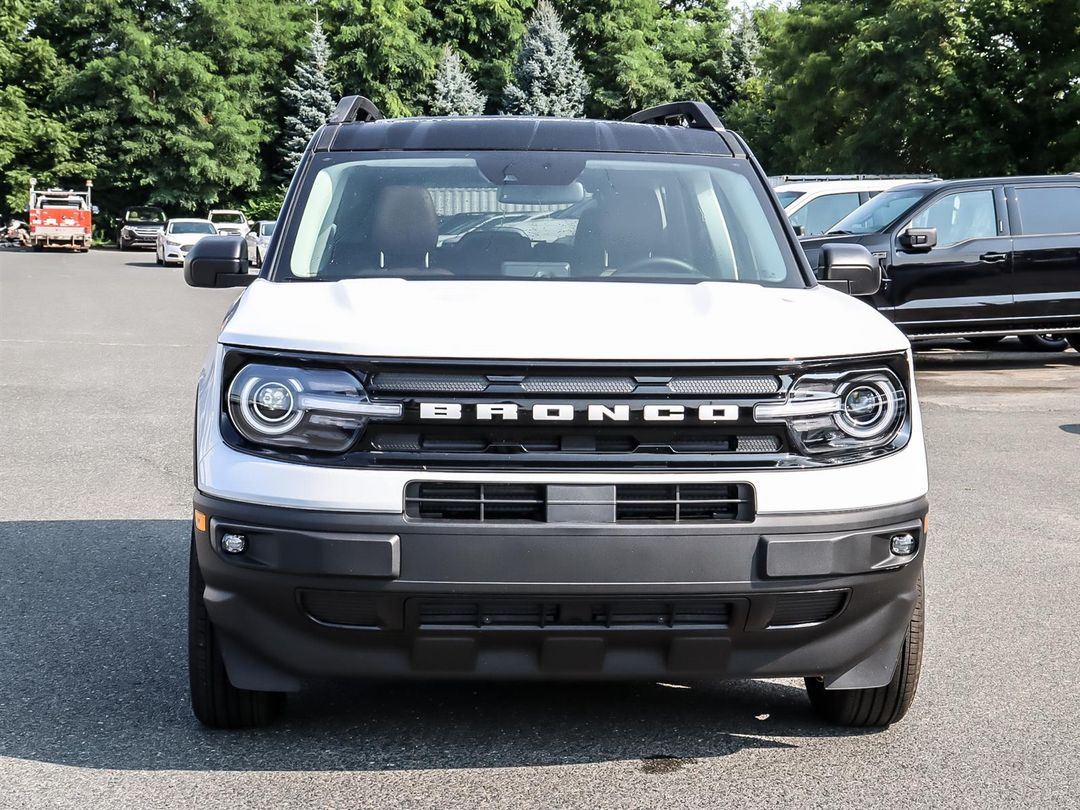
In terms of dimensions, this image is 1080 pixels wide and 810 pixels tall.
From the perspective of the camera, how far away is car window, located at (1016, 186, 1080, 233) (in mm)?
15430

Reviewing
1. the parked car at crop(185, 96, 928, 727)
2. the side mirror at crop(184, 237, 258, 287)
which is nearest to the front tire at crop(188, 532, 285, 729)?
the parked car at crop(185, 96, 928, 727)

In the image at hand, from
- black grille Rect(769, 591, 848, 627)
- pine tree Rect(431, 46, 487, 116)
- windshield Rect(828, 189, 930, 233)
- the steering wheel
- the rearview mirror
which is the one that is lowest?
pine tree Rect(431, 46, 487, 116)

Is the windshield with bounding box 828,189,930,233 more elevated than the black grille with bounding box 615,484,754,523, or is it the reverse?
the black grille with bounding box 615,484,754,523

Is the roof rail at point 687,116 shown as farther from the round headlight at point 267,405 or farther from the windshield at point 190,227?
the windshield at point 190,227

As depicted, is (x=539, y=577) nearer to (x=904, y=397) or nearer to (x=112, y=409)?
(x=904, y=397)

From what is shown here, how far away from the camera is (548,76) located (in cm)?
6931

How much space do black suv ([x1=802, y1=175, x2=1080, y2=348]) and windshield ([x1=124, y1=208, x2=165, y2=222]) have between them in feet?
163

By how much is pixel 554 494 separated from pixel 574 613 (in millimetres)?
306

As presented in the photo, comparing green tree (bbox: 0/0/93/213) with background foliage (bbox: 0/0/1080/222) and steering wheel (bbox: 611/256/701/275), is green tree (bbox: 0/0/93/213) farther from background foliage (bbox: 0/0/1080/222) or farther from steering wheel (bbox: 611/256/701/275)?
steering wheel (bbox: 611/256/701/275)

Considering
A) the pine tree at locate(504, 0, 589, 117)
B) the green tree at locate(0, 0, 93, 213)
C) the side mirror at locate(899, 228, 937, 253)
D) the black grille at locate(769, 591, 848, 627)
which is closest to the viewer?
the black grille at locate(769, 591, 848, 627)

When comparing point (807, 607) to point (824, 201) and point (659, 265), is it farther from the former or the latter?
point (824, 201)

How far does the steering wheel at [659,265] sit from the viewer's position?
15.6 feet

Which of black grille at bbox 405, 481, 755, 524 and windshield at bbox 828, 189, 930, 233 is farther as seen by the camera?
windshield at bbox 828, 189, 930, 233

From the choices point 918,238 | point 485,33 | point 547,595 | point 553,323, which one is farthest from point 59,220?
point 547,595
